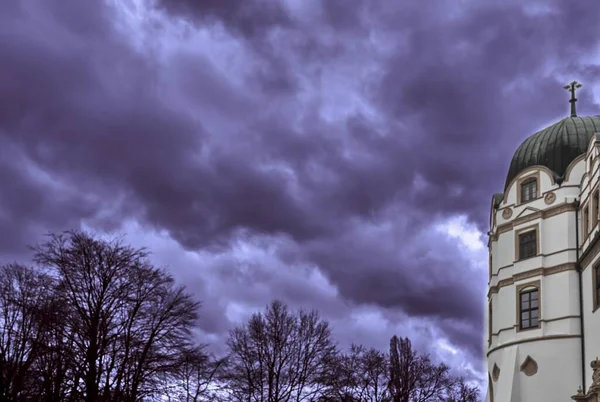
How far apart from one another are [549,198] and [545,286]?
540cm

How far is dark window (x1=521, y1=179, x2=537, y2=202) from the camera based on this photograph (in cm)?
4669

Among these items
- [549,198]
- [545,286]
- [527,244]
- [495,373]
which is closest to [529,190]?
[549,198]

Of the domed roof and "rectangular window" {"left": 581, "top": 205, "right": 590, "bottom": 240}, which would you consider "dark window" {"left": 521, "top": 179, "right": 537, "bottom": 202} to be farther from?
"rectangular window" {"left": 581, "top": 205, "right": 590, "bottom": 240}

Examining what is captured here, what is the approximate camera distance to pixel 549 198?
45000 mm

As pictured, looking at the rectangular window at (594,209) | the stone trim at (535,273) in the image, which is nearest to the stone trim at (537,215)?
the stone trim at (535,273)

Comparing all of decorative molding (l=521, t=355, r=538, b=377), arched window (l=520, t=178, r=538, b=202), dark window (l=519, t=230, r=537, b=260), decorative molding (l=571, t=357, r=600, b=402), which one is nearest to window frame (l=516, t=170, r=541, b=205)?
arched window (l=520, t=178, r=538, b=202)

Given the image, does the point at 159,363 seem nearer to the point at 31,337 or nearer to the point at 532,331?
the point at 31,337

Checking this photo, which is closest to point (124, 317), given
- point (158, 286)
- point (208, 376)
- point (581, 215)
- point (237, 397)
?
Answer: point (158, 286)

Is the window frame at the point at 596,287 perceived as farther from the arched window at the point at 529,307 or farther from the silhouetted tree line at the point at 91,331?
the silhouetted tree line at the point at 91,331

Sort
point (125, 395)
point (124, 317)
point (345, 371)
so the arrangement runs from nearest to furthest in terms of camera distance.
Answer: point (125, 395) < point (124, 317) < point (345, 371)

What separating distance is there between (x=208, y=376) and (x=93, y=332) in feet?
45.8

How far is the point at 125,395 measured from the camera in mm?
33281

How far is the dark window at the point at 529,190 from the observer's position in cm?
4669

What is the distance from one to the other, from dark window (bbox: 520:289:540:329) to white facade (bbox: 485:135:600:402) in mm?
59
